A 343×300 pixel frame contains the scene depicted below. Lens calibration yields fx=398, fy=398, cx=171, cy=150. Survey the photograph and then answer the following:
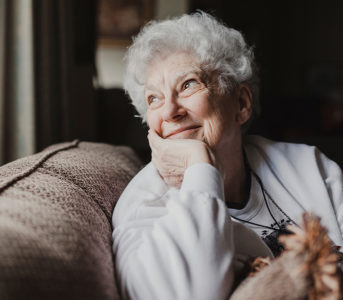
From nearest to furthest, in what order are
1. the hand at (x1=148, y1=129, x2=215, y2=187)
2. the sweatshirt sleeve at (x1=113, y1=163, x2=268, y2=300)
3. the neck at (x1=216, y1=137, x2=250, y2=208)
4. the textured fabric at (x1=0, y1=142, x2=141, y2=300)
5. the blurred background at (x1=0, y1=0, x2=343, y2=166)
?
1. the textured fabric at (x1=0, y1=142, x2=141, y2=300)
2. the sweatshirt sleeve at (x1=113, y1=163, x2=268, y2=300)
3. the hand at (x1=148, y1=129, x2=215, y2=187)
4. the neck at (x1=216, y1=137, x2=250, y2=208)
5. the blurred background at (x1=0, y1=0, x2=343, y2=166)

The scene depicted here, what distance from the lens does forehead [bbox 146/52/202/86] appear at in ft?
4.21

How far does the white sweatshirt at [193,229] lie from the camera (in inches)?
31.5

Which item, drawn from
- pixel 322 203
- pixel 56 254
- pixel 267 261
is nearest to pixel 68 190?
pixel 56 254

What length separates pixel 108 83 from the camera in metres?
3.69

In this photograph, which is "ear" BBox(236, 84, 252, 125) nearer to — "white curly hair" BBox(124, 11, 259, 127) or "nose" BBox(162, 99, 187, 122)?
"white curly hair" BBox(124, 11, 259, 127)

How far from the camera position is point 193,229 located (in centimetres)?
83

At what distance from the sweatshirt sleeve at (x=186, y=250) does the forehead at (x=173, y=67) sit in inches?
17.0

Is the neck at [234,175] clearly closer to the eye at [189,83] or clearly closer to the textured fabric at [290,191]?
the textured fabric at [290,191]

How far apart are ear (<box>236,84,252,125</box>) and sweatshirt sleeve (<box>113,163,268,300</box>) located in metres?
0.50

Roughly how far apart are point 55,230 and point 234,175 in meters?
0.76

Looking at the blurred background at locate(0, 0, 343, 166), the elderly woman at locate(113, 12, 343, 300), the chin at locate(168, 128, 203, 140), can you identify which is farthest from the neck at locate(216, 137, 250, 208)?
the blurred background at locate(0, 0, 343, 166)

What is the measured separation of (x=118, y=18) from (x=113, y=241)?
297cm

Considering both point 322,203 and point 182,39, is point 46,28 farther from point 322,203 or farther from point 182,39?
point 322,203

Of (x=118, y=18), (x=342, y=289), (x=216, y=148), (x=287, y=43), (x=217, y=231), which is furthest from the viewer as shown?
(x=287, y=43)
